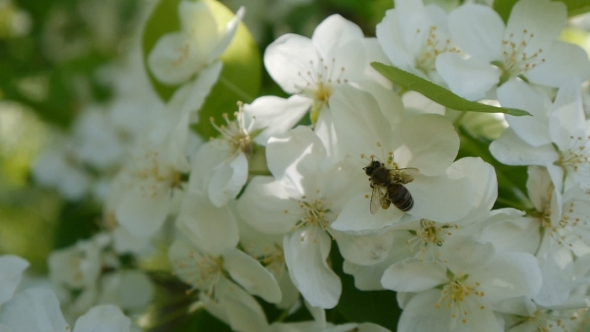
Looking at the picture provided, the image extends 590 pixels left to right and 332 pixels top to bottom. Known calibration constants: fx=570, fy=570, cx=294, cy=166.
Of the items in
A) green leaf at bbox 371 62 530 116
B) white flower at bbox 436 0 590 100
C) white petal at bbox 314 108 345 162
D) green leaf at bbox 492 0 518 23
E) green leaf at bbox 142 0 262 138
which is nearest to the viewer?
green leaf at bbox 371 62 530 116

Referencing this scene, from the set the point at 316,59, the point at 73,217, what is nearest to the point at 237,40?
the point at 316,59

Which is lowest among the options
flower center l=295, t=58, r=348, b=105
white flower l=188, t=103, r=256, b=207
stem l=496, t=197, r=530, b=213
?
stem l=496, t=197, r=530, b=213

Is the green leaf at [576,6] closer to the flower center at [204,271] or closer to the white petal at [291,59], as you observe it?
the white petal at [291,59]

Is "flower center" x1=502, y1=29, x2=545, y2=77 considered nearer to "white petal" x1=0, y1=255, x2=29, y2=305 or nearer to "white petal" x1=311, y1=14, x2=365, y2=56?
"white petal" x1=311, y1=14, x2=365, y2=56

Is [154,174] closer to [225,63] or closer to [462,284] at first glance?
[225,63]

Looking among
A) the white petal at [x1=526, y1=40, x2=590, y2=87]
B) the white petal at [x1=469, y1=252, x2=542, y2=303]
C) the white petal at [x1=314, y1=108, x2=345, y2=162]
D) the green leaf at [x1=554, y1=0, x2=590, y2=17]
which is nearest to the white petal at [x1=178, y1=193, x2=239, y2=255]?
the white petal at [x1=314, y1=108, x2=345, y2=162]

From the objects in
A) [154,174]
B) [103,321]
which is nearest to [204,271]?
[103,321]
